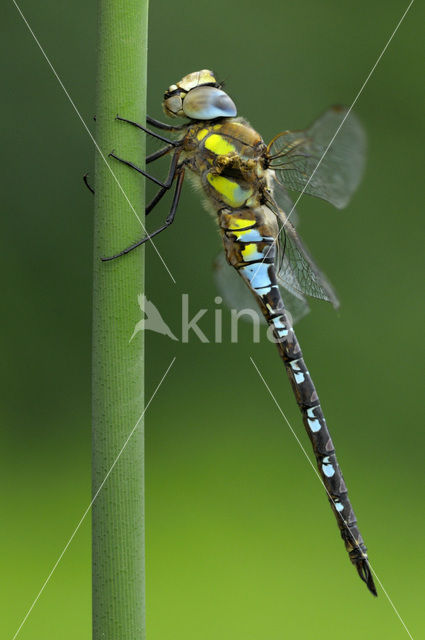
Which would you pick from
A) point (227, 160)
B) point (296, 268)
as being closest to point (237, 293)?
point (296, 268)

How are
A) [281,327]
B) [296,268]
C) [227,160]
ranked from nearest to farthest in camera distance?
[227,160]
[281,327]
[296,268]

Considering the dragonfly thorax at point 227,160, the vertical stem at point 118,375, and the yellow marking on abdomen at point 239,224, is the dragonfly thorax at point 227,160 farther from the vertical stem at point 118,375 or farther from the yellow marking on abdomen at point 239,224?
the vertical stem at point 118,375

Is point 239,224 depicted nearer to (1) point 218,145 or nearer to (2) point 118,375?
(1) point 218,145

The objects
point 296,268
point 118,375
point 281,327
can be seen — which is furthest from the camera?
point 296,268

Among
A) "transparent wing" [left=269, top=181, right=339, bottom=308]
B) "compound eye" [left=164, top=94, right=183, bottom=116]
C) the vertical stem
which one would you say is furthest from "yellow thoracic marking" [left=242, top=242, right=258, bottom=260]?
the vertical stem

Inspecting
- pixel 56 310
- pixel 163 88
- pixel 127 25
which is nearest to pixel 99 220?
pixel 127 25

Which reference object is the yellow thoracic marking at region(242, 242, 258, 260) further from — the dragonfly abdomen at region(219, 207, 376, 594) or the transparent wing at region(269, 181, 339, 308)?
the transparent wing at region(269, 181, 339, 308)
